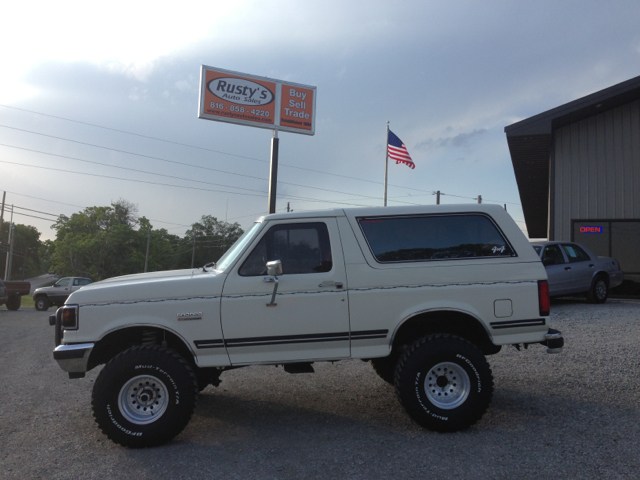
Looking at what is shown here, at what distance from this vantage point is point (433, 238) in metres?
4.88

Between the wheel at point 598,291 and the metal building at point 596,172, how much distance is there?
3.67 meters

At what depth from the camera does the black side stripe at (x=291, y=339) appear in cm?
448

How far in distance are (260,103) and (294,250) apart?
1616 cm

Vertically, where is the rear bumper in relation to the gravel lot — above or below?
above

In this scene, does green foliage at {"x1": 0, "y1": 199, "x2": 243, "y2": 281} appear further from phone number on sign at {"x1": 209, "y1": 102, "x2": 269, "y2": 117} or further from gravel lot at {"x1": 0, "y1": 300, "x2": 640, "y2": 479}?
gravel lot at {"x1": 0, "y1": 300, "x2": 640, "y2": 479}

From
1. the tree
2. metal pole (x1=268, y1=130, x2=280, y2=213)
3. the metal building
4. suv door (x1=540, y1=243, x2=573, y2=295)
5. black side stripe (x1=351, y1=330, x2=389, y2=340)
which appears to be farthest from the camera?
the tree

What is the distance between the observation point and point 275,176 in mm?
18719

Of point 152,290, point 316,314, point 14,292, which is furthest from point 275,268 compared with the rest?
point 14,292

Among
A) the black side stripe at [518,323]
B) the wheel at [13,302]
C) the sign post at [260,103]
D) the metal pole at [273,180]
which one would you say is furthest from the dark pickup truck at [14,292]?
the black side stripe at [518,323]

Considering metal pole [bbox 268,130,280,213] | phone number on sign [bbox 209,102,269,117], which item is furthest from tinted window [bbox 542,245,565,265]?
phone number on sign [bbox 209,102,269,117]

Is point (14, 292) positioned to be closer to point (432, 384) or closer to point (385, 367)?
point (385, 367)

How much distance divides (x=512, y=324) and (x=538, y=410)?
3.84 ft

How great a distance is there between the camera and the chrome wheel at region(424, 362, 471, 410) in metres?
4.54

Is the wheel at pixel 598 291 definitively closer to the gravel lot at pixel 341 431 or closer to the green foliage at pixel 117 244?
the gravel lot at pixel 341 431
